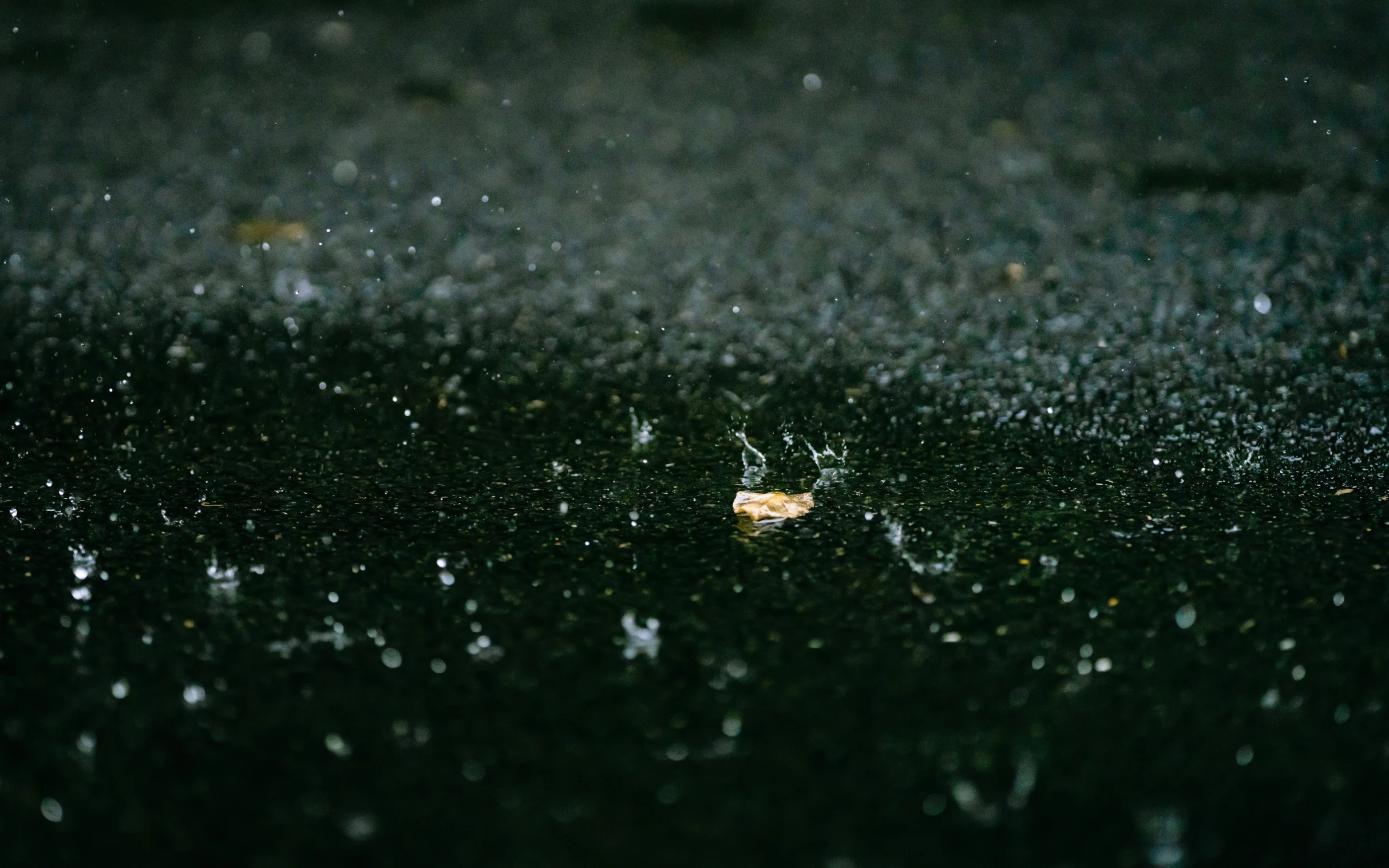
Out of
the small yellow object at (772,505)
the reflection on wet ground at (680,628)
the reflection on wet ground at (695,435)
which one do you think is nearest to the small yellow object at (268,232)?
the reflection on wet ground at (695,435)

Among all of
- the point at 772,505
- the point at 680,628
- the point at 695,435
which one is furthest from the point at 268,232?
the point at 680,628

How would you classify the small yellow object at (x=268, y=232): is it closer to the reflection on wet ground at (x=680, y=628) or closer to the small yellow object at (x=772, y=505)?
the reflection on wet ground at (x=680, y=628)

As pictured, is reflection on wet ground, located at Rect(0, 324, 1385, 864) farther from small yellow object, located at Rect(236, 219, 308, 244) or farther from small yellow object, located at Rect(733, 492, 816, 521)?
small yellow object, located at Rect(236, 219, 308, 244)

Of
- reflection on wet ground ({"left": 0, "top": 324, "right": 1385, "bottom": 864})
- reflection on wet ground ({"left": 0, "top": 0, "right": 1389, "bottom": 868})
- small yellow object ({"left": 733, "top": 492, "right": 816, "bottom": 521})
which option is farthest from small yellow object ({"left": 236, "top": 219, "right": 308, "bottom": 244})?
small yellow object ({"left": 733, "top": 492, "right": 816, "bottom": 521})

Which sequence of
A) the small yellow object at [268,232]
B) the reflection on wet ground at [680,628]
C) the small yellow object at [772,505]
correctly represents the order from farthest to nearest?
the small yellow object at [268,232], the small yellow object at [772,505], the reflection on wet ground at [680,628]

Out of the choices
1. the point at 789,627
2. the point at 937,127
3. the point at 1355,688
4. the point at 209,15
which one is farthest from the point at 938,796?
the point at 209,15

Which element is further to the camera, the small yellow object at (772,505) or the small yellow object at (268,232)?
the small yellow object at (268,232)
